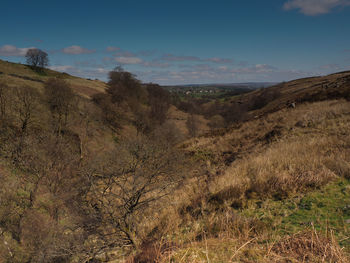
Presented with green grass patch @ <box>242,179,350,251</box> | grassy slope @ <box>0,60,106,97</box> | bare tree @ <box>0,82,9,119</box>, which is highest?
grassy slope @ <box>0,60,106,97</box>

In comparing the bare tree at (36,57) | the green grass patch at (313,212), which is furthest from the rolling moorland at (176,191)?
the bare tree at (36,57)

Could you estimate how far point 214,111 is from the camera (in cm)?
7662

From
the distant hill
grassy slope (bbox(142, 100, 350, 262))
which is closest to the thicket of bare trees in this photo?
grassy slope (bbox(142, 100, 350, 262))

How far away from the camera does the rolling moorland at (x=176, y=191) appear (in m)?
2.44

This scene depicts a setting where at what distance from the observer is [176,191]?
723 cm

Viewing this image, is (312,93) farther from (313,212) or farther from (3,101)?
(3,101)

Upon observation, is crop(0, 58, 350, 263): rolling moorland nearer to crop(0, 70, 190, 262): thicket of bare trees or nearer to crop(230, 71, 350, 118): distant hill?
crop(0, 70, 190, 262): thicket of bare trees

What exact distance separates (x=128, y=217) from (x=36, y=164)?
1410 cm

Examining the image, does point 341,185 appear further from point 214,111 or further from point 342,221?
point 214,111

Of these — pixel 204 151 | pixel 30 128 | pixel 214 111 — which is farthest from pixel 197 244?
pixel 214 111

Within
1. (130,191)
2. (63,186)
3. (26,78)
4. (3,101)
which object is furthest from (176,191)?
(26,78)

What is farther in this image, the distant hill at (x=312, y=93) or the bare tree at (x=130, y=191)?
the distant hill at (x=312, y=93)

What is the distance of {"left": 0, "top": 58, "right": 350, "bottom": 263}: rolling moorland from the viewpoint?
2436 millimetres

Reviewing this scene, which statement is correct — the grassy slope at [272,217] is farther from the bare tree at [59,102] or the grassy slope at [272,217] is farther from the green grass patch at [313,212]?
the bare tree at [59,102]
